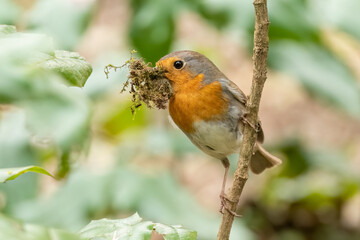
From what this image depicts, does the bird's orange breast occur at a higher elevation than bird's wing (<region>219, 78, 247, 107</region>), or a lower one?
lower

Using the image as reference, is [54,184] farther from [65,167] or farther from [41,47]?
[41,47]

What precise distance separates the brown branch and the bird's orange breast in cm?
76

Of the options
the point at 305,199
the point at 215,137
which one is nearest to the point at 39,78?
the point at 215,137

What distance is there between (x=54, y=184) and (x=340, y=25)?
4.01 m

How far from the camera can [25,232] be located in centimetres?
94

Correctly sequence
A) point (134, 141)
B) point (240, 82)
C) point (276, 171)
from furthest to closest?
point (240, 82) < point (276, 171) < point (134, 141)

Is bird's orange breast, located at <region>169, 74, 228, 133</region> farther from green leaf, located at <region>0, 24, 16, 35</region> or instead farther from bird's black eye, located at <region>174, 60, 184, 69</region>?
green leaf, located at <region>0, 24, 16, 35</region>

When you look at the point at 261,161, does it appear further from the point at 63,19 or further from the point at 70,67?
the point at 70,67

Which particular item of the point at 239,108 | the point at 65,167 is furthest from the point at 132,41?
the point at 65,167

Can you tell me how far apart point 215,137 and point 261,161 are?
1.65 feet

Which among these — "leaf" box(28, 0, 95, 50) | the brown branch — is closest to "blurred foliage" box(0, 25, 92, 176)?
the brown branch

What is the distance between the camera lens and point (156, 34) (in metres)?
3.33

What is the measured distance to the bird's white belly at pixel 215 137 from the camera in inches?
103

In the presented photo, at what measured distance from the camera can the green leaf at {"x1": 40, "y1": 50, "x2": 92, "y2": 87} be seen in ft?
3.67
